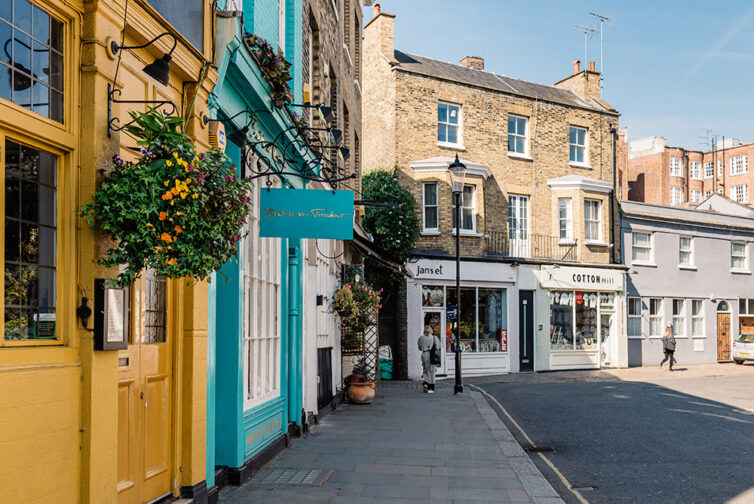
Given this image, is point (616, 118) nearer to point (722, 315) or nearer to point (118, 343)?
point (722, 315)

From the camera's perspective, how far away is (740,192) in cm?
5759

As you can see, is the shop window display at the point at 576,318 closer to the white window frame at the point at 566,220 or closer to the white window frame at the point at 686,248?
the white window frame at the point at 566,220

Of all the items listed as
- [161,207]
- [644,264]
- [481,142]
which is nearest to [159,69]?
[161,207]

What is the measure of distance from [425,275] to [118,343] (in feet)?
64.1

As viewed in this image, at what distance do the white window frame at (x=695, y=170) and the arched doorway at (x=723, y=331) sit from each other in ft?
85.1

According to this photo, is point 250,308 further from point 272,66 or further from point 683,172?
point 683,172

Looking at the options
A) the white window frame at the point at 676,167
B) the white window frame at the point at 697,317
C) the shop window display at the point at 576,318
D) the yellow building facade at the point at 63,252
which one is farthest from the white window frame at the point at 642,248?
the yellow building facade at the point at 63,252

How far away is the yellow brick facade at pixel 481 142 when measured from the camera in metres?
24.5

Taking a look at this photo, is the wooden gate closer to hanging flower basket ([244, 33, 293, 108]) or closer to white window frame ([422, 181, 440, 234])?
white window frame ([422, 181, 440, 234])

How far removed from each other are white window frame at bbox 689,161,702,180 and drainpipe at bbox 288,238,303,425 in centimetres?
5241

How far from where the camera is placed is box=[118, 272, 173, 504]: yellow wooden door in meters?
5.06

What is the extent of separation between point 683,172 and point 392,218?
3952 cm

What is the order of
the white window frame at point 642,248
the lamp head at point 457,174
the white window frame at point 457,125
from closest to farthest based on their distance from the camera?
the lamp head at point 457,174 < the white window frame at point 457,125 < the white window frame at point 642,248

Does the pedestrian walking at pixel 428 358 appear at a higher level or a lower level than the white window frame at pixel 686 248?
lower
